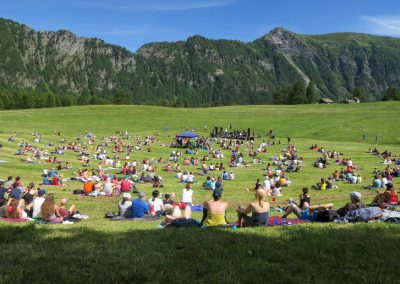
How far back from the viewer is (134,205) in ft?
51.9

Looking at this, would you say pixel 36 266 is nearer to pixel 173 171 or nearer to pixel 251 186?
pixel 251 186

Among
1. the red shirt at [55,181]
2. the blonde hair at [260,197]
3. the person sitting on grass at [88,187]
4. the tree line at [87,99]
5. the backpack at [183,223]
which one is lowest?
the red shirt at [55,181]

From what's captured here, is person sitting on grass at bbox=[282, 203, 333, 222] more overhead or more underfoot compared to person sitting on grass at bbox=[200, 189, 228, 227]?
more underfoot

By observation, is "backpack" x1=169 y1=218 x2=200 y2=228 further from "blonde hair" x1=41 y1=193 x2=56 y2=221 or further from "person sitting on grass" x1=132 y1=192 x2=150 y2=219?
"blonde hair" x1=41 y1=193 x2=56 y2=221

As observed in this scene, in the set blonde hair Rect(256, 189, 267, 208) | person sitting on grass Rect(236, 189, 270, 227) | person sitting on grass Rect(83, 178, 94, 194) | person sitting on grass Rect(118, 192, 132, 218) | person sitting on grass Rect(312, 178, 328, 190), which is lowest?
person sitting on grass Rect(312, 178, 328, 190)

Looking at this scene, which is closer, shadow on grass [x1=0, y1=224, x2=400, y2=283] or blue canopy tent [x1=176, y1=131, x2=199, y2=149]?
shadow on grass [x1=0, y1=224, x2=400, y2=283]

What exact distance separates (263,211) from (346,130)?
64.1 metres

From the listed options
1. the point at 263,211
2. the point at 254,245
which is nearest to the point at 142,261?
the point at 254,245

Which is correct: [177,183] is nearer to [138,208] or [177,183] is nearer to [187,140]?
[138,208]

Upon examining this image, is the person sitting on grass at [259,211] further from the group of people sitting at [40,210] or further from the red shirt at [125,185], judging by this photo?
the red shirt at [125,185]

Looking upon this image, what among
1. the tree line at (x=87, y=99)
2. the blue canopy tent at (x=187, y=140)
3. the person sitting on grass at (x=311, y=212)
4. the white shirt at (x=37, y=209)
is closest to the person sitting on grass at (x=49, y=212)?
the white shirt at (x=37, y=209)

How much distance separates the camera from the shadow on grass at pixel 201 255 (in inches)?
270

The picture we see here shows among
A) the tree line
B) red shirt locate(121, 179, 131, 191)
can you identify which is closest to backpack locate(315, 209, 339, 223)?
red shirt locate(121, 179, 131, 191)

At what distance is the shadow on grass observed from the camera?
22.5ft
